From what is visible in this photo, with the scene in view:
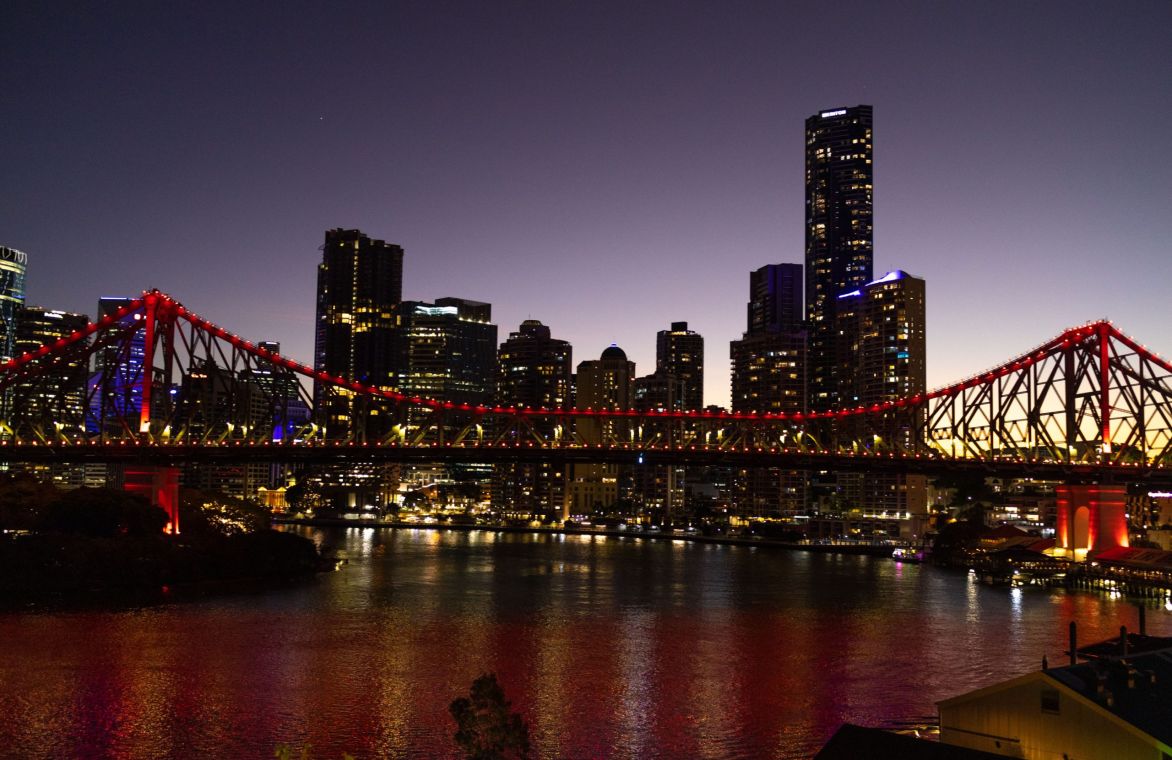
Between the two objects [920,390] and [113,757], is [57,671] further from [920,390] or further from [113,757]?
[920,390]

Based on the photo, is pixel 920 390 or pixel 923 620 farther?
pixel 920 390

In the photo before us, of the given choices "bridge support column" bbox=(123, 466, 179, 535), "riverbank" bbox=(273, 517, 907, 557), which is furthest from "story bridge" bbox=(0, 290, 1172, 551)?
"riverbank" bbox=(273, 517, 907, 557)

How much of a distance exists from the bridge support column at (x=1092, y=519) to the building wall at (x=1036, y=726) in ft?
209

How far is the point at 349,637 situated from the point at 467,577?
2885 centimetres

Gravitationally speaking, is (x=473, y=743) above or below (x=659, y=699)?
above

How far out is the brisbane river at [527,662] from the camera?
3031 cm

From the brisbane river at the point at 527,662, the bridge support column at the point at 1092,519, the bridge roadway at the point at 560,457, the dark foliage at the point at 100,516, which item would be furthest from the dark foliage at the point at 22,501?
the bridge support column at the point at 1092,519

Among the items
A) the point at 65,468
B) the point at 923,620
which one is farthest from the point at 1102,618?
the point at 65,468

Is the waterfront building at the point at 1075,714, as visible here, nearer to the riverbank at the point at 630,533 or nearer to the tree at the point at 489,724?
the tree at the point at 489,724

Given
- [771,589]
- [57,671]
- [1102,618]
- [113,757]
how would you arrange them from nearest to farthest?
1. [113,757]
2. [57,671]
3. [1102,618]
4. [771,589]

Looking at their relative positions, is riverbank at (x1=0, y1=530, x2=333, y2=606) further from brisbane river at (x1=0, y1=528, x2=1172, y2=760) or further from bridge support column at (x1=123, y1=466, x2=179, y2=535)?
brisbane river at (x1=0, y1=528, x2=1172, y2=760)

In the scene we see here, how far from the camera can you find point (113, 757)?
2809cm

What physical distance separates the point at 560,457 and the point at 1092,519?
1586 inches

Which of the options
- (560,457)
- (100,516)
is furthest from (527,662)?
(100,516)
